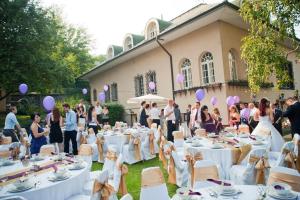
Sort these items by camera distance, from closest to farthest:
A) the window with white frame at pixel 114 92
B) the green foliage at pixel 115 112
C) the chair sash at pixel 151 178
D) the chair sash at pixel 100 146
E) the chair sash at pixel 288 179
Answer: the chair sash at pixel 288 179
the chair sash at pixel 151 178
the chair sash at pixel 100 146
the green foliage at pixel 115 112
the window with white frame at pixel 114 92

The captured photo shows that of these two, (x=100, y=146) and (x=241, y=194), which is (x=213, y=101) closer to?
(x=100, y=146)

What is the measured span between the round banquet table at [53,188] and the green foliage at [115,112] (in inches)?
628

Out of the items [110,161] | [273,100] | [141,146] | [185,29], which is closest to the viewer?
[110,161]

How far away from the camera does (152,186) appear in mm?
3309

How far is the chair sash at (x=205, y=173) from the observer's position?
12.1 feet

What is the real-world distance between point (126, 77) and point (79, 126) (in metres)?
10.6

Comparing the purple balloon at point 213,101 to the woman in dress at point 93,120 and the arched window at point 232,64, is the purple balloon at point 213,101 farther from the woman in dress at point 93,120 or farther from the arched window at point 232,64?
the woman in dress at point 93,120

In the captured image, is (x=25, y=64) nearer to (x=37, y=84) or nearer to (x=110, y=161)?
(x=37, y=84)

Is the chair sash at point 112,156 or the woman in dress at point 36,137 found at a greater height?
the woman in dress at point 36,137

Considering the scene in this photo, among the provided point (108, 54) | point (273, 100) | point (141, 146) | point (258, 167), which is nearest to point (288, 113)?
point (258, 167)

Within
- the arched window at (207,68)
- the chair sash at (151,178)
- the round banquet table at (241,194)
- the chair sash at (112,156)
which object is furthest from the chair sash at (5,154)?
the arched window at (207,68)

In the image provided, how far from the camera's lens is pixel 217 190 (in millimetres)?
2943

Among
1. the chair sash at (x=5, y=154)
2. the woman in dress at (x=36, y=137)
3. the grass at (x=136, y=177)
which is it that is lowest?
the grass at (x=136, y=177)

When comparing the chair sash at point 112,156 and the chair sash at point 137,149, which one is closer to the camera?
the chair sash at point 112,156
